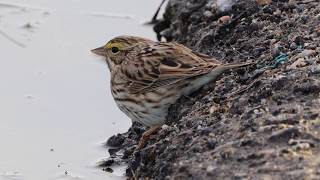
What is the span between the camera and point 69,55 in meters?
11.1

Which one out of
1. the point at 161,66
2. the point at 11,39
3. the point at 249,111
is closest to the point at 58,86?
the point at 11,39

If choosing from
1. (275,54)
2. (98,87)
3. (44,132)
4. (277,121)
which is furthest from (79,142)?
(277,121)

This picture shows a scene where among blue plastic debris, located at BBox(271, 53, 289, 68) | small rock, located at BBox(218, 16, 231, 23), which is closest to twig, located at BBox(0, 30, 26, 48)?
small rock, located at BBox(218, 16, 231, 23)

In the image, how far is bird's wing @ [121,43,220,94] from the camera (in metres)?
7.60

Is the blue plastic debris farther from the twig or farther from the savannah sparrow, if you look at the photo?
the twig

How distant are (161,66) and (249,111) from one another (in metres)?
1.33

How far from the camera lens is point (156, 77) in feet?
25.8

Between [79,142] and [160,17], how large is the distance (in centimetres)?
361

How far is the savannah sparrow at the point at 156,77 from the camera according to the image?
764 cm

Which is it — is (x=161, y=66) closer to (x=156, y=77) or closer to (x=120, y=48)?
(x=156, y=77)

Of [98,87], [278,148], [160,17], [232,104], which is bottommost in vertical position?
[278,148]

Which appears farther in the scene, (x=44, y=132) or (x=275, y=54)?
(x=44, y=132)

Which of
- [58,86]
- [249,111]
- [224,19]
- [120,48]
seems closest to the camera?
[249,111]

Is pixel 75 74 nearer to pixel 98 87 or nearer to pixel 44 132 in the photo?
pixel 98 87
